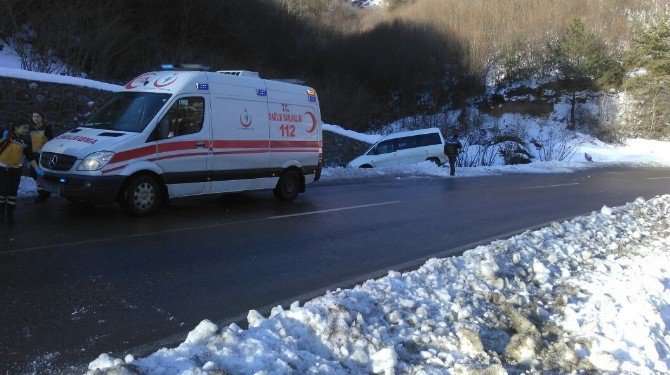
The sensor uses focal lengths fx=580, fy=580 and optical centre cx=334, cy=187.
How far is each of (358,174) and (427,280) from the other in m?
14.9

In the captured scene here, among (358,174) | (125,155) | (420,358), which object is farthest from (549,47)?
(420,358)

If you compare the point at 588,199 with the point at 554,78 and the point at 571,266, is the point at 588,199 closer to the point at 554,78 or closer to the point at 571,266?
the point at 571,266

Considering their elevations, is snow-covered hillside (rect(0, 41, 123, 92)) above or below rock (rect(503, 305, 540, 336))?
above

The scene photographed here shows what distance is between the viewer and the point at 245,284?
6.35 meters

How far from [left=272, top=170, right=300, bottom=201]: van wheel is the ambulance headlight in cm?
413

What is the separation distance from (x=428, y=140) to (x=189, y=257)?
19812mm

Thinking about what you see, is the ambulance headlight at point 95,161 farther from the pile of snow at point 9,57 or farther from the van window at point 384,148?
the van window at point 384,148

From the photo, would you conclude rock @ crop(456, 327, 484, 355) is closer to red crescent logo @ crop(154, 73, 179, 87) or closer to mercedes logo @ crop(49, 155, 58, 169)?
mercedes logo @ crop(49, 155, 58, 169)

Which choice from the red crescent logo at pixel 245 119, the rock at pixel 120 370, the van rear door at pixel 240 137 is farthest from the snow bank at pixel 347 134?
the rock at pixel 120 370

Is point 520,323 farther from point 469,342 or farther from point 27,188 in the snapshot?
point 27,188

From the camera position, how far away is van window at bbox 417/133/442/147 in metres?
25.8

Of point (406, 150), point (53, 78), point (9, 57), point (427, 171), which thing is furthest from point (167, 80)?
point (406, 150)

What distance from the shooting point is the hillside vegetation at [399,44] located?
3347 centimetres

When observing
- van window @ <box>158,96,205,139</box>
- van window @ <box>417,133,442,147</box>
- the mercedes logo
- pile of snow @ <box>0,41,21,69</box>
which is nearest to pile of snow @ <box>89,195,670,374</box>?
van window @ <box>158,96,205,139</box>
